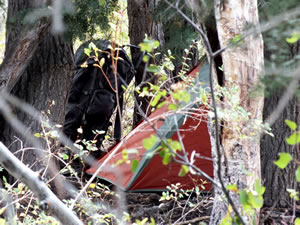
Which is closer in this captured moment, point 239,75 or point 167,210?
point 239,75

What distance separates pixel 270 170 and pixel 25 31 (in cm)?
248

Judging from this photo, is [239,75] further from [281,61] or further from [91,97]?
[91,97]

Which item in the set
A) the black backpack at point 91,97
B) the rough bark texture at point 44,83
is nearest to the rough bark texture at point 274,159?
the black backpack at point 91,97

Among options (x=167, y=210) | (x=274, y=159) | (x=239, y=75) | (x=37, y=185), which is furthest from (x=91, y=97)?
(x=37, y=185)

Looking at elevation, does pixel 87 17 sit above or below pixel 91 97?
above

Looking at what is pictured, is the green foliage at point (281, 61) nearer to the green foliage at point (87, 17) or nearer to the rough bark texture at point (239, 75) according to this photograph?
the rough bark texture at point (239, 75)

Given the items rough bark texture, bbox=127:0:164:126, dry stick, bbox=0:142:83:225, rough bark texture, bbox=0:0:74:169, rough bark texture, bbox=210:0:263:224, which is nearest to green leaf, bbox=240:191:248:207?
dry stick, bbox=0:142:83:225

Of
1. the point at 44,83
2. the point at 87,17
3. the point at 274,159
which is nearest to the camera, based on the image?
the point at 87,17

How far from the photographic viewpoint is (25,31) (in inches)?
166

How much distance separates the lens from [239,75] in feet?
10.5

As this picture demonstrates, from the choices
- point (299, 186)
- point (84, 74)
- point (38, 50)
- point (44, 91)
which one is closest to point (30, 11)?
point (38, 50)

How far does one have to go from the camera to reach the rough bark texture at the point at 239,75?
3156mm

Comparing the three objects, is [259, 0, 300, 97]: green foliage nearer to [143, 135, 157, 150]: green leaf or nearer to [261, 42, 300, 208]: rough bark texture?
[143, 135, 157, 150]: green leaf

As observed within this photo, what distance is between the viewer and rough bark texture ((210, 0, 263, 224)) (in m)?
3.16
